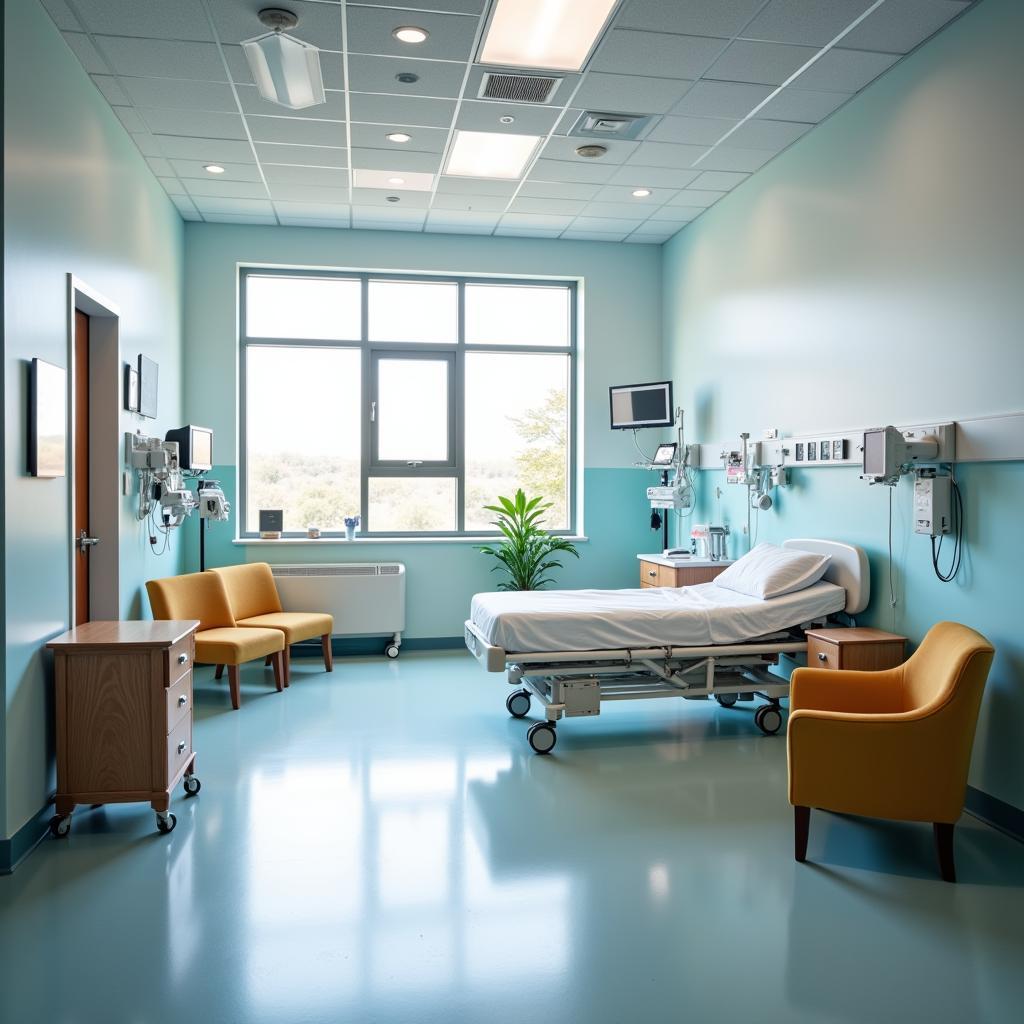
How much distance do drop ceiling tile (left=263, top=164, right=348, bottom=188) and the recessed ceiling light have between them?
1878 millimetres

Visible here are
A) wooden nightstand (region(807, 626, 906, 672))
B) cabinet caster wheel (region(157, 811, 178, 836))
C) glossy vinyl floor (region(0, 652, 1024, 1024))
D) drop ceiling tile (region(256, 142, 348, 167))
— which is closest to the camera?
glossy vinyl floor (region(0, 652, 1024, 1024))

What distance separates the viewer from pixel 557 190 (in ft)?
20.5

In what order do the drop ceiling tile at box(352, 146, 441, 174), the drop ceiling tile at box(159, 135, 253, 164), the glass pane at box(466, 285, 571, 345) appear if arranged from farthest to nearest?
the glass pane at box(466, 285, 571, 345) < the drop ceiling tile at box(352, 146, 441, 174) < the drop ceiling tile at box(159, 135, 253, 164)

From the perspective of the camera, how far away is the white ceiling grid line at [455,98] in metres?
3.87

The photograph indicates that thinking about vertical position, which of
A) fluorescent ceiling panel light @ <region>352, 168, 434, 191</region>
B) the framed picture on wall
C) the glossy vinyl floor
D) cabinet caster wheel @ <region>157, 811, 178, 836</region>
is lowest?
the glossy vinyl floor

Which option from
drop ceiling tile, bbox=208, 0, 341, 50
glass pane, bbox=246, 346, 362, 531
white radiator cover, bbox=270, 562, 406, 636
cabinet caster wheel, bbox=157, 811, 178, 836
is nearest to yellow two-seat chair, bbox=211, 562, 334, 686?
white radiator cover, bbox=270, 562, 406, 636

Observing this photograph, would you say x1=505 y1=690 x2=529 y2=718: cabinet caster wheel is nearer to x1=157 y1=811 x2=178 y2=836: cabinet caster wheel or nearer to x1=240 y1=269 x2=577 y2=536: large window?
x1=157 y1=811 x2=178 y2=836: cabinet caster wheel

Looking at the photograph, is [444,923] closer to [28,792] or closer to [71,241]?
[28,792]

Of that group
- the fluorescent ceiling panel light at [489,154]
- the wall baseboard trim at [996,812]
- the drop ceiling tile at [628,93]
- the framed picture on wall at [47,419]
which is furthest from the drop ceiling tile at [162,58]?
the wall baseboard trim at [996,812]

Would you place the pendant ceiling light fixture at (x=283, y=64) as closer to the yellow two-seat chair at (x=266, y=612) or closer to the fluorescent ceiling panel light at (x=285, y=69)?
the fluorescent ceiling panel light at (x=285, y=69)

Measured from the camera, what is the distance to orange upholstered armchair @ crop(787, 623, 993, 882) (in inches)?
124

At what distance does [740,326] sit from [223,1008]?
5.22 meters

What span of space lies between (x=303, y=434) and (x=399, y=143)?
2852 millimetres

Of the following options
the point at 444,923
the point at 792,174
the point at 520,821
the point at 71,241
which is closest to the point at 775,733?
the point at 520,821
